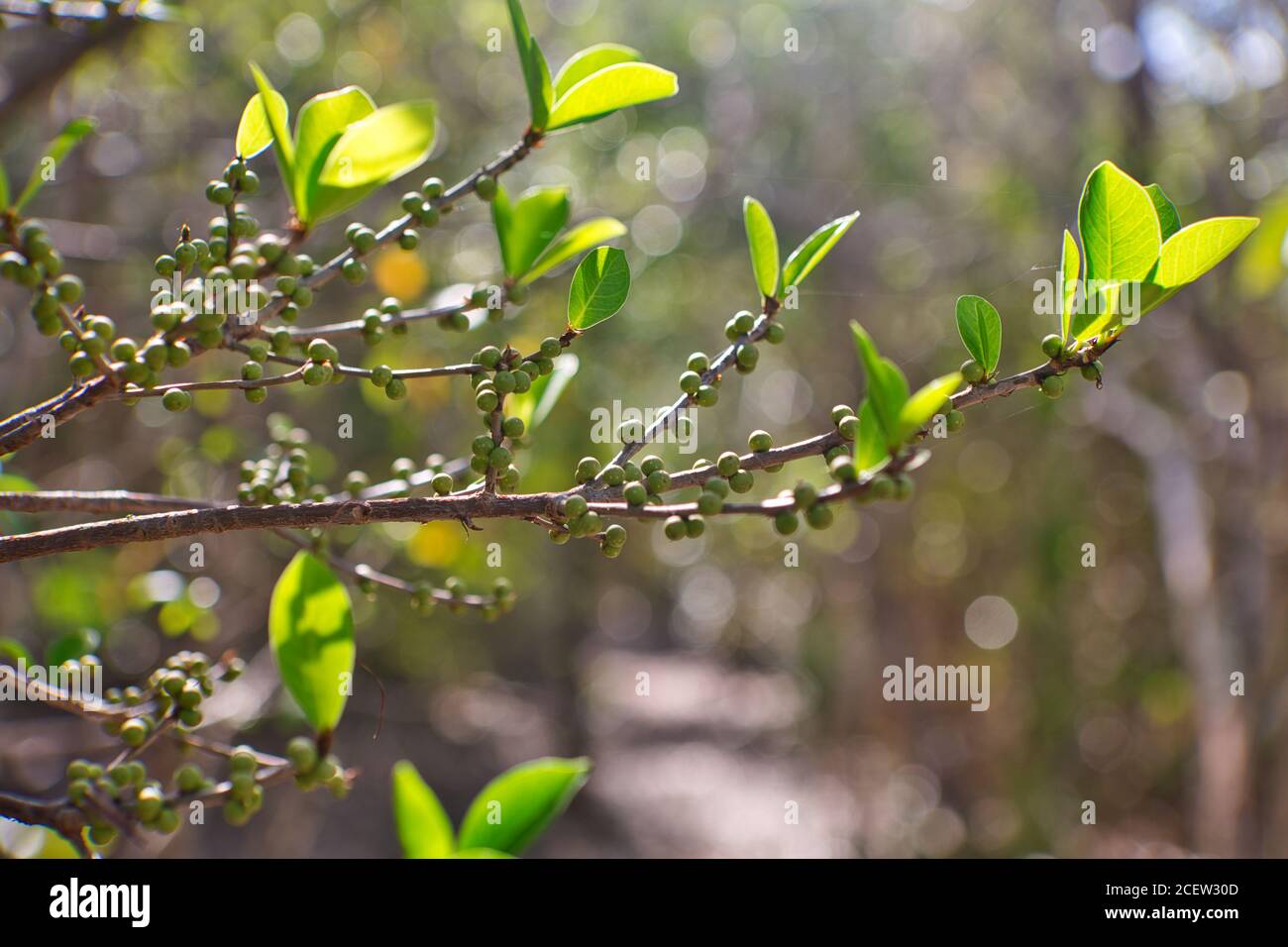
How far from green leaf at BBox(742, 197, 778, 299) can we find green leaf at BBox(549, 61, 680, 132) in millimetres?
111

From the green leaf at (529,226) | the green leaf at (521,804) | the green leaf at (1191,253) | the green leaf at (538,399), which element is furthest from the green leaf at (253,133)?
the green leaf at (1191,253)

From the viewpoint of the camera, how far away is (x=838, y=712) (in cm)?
603

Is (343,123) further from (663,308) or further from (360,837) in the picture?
(360,837)

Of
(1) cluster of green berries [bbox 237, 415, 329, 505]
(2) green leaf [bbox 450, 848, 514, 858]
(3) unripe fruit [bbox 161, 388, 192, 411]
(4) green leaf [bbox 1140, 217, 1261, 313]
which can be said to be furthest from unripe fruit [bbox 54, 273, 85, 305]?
(4) green leaf [bbox 1140, 217, 1261, 313]

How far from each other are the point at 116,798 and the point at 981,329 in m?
0.71

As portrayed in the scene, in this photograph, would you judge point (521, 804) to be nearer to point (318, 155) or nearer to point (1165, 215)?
point (318, 155)

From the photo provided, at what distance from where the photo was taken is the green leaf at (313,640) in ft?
2.35

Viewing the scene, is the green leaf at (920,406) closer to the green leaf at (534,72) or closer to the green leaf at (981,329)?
the green leaf at (981,329)

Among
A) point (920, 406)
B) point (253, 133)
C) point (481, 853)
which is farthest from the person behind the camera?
point (253, 133)

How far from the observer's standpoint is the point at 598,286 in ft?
2.39

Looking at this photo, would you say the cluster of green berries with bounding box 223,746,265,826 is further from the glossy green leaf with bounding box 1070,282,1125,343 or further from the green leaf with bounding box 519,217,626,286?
the glossy green leaf with bounding box 1070,282,1125,343

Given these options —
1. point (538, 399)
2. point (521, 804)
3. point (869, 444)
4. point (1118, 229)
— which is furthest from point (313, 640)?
point (1118, 229)

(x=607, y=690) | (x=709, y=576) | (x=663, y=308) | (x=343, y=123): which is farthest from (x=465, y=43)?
(x=709, y=576)

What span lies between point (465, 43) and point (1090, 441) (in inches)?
156
